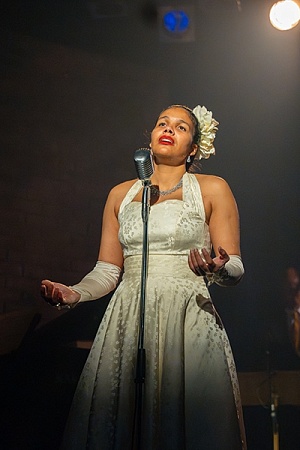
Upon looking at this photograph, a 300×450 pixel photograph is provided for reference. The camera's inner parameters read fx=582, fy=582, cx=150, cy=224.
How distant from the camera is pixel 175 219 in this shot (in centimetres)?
219

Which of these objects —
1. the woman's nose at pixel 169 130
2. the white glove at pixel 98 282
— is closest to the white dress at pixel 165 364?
the white glove at pixel 98 282

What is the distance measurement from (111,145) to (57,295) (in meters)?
1.89

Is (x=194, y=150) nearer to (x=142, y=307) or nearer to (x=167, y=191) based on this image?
(x=167, y=191)

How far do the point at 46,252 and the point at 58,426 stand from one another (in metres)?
0.98

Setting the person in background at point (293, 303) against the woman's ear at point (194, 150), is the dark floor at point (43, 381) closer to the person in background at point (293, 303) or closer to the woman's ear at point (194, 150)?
the woman's ear at point (194, 150)

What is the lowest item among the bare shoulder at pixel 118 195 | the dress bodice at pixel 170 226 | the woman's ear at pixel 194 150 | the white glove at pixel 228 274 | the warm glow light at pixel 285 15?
the white glove at pixel 228 274

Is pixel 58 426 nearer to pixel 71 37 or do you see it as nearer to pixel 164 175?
pixel 164 175

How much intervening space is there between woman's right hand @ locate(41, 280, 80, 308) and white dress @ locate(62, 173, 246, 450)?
15 centimetres

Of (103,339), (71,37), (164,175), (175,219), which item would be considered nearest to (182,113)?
(164,175)

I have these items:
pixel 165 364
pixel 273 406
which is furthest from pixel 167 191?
pixel 273 406

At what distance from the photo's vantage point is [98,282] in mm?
2271

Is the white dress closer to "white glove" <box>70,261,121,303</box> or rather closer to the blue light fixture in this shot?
"white glove" <box>70,261,121,303</box>

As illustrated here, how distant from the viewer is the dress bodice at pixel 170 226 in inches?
85.4

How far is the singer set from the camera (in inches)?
73.1
